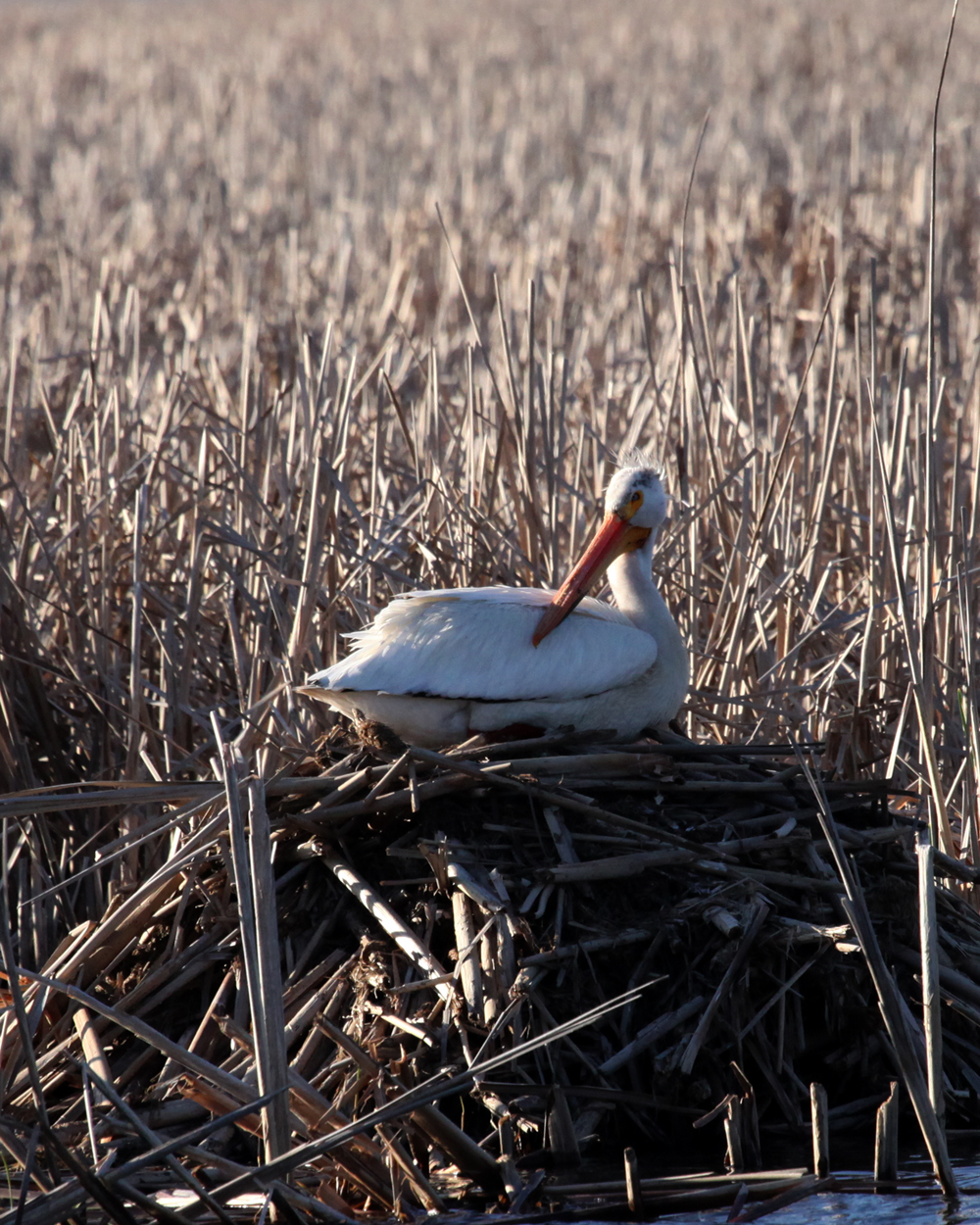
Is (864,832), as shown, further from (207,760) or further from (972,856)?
(207,760)

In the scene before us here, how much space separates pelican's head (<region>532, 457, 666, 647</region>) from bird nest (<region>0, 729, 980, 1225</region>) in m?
0.64

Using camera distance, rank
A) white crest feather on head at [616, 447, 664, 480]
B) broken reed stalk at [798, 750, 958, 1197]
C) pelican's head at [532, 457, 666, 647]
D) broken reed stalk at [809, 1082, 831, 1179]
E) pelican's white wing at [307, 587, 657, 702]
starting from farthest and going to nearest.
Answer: white crest feather on head at [616, 447, 664, 480] → pelican's head at [532, 457, 666, 647] → pelican's white wing at [307, 587, 657, 702] → broken reed stalk at [809, 1082, 831, 1179] → broken reed stalk at [798, 750, 958, 1197]

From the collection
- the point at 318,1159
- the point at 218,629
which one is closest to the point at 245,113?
the point at 218,629

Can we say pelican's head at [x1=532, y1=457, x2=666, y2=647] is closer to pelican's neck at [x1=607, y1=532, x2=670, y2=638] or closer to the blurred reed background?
pelican's neck at [x1=607, y1=532, x2=670, y2=638]

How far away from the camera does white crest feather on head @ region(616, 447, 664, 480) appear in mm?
4918

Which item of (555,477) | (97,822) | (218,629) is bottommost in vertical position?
(97,822)

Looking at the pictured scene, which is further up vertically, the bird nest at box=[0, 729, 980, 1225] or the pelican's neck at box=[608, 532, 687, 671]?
the pelican's neck at box=[608, 532, 687, 671]

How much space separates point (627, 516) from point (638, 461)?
0.30m

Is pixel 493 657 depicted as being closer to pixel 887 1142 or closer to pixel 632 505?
pixel 632 505

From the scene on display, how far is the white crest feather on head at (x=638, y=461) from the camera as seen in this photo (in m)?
4.92

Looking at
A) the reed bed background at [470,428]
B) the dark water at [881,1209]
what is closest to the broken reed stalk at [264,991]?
the reed bed background at [470,428]

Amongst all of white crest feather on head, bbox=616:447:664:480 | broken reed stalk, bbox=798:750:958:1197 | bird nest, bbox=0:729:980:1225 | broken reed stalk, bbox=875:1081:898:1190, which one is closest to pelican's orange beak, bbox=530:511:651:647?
white crest feather on head, bbox=616:447:664:480

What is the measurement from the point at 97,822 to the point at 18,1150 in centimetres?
219

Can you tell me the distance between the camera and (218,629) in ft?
19.2
